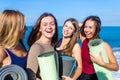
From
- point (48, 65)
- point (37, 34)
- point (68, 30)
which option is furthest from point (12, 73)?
point (68, 30)

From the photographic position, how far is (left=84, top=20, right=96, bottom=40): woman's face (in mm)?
3984

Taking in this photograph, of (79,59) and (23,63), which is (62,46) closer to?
(79,59)

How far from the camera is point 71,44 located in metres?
3.90

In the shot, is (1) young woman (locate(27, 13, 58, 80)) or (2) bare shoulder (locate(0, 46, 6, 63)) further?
(1) young woman (locate(27, 13, 58, 80))

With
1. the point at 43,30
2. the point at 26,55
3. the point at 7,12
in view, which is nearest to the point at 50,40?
the point at 43,30

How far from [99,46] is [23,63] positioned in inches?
32.2

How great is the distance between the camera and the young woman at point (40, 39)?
3201mm

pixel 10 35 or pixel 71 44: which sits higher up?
pixel 10 35

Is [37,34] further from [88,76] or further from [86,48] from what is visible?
[88,76]

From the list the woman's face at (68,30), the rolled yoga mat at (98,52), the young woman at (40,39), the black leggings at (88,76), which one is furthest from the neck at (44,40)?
the black leggings at (88,76)

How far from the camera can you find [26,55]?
10.6 ft

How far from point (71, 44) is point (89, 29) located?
278mm

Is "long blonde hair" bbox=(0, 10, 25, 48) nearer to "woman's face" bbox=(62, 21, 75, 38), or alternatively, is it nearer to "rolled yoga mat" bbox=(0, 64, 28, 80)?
"rolled yoga mat" bbox=(0, 64, 28, 80)

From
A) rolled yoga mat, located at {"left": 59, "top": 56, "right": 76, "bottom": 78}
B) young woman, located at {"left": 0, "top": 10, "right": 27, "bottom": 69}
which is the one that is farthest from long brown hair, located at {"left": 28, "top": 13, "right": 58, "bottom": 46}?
young woman, located at {"left": 0, "top": 10, "right": 27, "bottom": 69}
